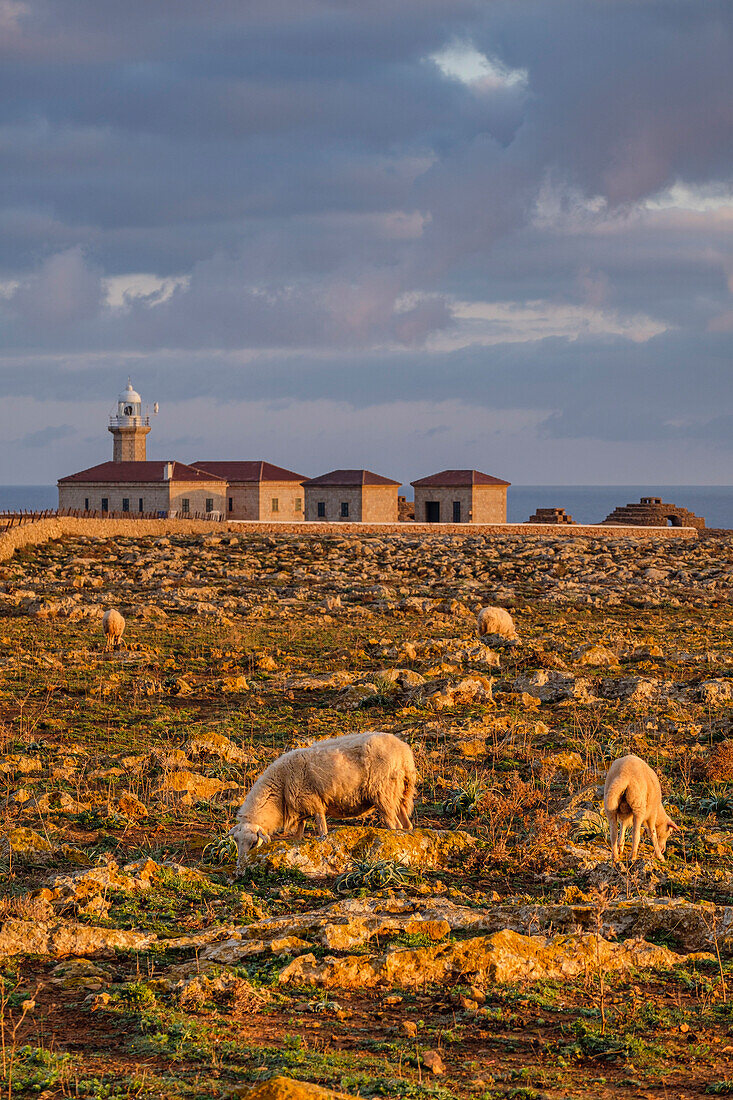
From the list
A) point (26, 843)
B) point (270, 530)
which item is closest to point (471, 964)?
point (26, 843)

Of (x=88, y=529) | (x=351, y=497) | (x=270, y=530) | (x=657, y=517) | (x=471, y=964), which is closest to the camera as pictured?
(x=471, y=964)

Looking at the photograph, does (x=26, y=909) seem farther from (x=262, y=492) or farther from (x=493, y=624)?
(x=262, y=492)

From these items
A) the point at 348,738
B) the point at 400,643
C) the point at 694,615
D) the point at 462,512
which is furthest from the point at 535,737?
the point at 462,512

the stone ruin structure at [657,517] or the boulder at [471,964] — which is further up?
the stone ruin structure at [657,517]

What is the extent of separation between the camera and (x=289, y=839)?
36.3 ft

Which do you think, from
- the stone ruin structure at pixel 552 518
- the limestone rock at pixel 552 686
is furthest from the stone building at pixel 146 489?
the limestone rock at pixel 552 686

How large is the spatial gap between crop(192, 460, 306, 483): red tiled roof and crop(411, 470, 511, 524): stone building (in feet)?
37.5

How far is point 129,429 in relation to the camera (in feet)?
311

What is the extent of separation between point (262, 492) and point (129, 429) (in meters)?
16.6

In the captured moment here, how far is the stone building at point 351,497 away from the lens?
Result: 79.3m

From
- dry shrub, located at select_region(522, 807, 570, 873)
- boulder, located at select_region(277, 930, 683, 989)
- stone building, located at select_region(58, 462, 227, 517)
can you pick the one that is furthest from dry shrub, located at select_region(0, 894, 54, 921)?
stone building, located at select_region(58, 462, 227, 517)

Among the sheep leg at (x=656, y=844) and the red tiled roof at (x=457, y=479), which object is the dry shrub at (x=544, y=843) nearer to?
the sheep leg at (x=656, y=844)

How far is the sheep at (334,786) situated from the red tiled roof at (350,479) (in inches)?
2695

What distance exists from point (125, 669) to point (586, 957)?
15.9 m
